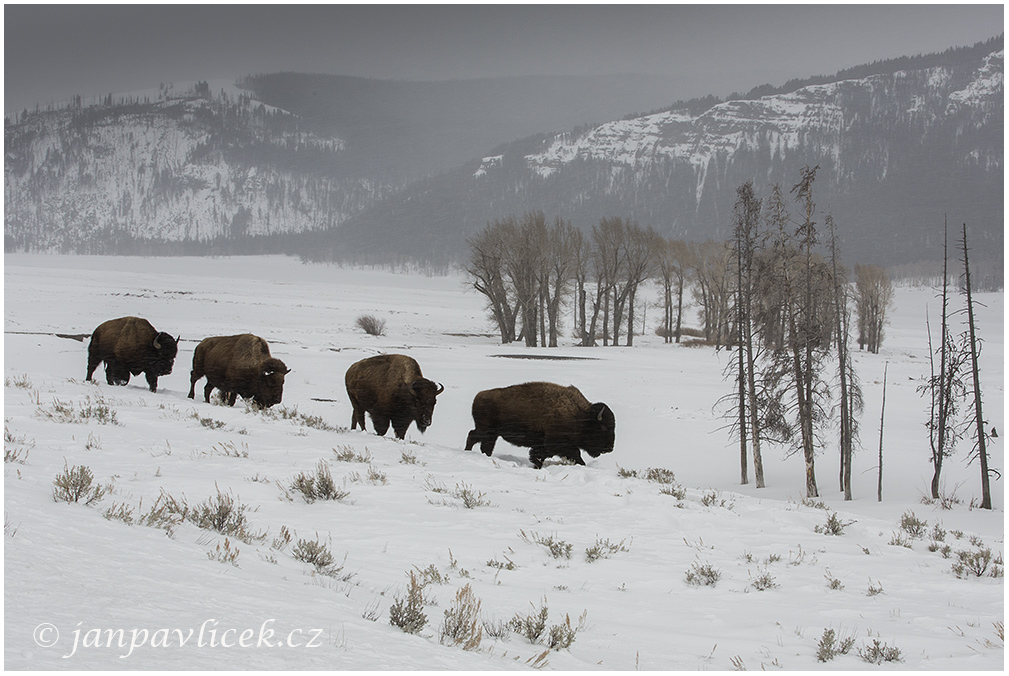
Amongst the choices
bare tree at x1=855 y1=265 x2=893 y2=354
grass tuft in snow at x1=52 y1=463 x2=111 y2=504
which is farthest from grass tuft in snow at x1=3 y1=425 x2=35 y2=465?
bare tree at x1=855 y1=265 x2=893 y2=354

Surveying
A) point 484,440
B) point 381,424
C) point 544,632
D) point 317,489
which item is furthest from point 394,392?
point 544,632

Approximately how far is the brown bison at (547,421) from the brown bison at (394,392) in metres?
1.09

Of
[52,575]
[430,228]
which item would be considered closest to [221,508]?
[52,575]

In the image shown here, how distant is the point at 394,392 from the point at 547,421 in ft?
10.4

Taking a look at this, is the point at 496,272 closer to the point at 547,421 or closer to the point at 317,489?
the point at 547,421

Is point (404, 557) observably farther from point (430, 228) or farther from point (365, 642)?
point (430, 228)

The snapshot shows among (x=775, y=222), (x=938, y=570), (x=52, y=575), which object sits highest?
(x=775, y=222)

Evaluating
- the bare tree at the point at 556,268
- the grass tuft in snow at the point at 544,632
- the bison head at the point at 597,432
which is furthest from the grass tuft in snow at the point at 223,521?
the bare tree at the point at 556,268

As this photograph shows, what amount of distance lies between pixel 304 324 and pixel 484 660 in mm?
49578

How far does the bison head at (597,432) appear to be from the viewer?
1198cm

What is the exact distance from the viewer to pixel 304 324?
1948 inches

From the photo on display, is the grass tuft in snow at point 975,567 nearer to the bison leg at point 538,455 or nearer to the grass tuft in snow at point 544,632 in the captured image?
the grass tuft in snow at point 544,632

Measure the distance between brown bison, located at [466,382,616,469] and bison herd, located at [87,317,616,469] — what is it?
0.06ft

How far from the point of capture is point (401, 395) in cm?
1230
